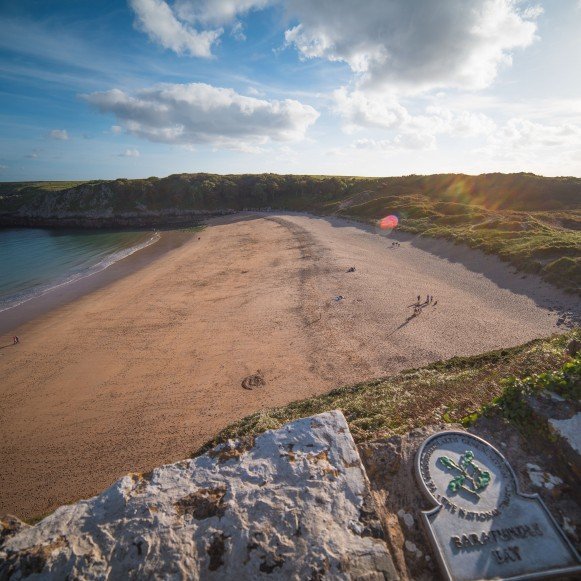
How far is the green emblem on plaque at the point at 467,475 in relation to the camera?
4.91m

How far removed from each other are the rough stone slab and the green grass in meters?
1.35

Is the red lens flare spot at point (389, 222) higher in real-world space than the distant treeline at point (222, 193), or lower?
lower

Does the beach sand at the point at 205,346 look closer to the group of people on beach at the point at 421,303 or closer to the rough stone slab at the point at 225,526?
the group of people on beach at the point at 421,303

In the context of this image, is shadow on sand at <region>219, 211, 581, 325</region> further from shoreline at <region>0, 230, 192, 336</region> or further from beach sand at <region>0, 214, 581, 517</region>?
shoreline at <region>0, 230, 192, 336</region>

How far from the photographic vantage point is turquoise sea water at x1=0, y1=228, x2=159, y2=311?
31203 mm

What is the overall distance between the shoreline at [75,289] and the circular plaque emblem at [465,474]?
2673 cm

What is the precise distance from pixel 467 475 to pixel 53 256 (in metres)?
53.7

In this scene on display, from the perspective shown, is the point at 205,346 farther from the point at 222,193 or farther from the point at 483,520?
the point at 222,193

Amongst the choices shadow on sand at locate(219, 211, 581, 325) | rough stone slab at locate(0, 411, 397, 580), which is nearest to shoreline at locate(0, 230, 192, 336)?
rough stone slab at locate(0, 411, 397, 580)

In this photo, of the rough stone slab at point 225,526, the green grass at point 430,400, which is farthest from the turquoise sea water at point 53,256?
the rough stone slab at point 225,526

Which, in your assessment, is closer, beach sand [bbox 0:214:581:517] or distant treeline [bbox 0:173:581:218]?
beach sand [bbox 0:214:581:517]

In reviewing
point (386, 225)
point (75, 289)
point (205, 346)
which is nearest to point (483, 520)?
point (205, 346)

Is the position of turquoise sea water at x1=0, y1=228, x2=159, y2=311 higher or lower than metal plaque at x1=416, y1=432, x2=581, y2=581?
lower

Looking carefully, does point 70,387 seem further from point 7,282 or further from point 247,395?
point 7,282
